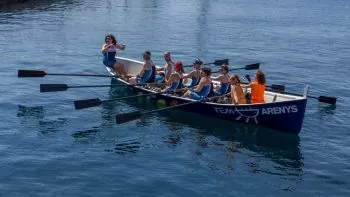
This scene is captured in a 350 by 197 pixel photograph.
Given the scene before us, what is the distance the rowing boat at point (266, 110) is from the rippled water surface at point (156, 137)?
41 centimetres

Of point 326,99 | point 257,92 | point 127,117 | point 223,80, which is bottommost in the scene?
point 127,117

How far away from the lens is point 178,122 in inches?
945

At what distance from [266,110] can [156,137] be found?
4756 mm

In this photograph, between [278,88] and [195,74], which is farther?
[278,88]

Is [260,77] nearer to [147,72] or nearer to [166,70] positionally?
[166,70]

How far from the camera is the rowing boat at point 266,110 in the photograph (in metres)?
21.5

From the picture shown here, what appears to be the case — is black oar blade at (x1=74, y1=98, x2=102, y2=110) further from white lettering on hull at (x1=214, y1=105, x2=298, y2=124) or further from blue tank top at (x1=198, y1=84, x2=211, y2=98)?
white lettering on hull at (x1=214, y1=105, x2=298, y2=124)

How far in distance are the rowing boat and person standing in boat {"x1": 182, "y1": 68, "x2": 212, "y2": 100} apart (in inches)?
15.7

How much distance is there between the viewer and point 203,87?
24.0 meters

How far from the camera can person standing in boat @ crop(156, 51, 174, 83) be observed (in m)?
26.3

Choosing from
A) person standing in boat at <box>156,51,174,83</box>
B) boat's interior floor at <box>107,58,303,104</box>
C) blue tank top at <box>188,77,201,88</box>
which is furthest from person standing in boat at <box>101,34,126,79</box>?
blue tank top at <box>188,77,201,88</box>

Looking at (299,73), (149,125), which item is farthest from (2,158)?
(299,73)

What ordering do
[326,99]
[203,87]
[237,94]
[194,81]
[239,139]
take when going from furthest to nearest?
A: [326,99], [194,81], [203,87], [237,94], [239,139]

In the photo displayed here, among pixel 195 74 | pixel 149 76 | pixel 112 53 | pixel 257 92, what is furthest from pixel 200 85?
pixel 112 53
